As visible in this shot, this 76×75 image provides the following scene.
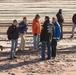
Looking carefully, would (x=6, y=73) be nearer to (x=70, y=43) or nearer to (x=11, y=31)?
(x=11, y=31)

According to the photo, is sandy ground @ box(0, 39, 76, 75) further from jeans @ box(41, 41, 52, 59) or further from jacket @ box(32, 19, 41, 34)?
jacket @ box(32, 19, 41, 34)

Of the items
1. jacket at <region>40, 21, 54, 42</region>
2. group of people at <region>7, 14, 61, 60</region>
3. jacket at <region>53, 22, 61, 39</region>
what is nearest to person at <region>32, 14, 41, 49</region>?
group of people at <region>7, 14, 61, 60</region>

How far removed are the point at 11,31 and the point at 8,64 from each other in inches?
51.8

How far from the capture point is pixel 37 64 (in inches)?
472

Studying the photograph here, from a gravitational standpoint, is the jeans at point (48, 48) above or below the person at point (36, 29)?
below

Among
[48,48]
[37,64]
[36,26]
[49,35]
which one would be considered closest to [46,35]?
[49,35]

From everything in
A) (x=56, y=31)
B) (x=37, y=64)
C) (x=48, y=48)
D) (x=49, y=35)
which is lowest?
(x=37, y=64)

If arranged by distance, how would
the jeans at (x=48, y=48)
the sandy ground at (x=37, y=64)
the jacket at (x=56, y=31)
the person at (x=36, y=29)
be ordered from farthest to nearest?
the person at (x=36, y=29) < the jacket at (x=56, y=31) < the jeans at (x=48, y=48) < the sandy ground at (x=37, y=64)

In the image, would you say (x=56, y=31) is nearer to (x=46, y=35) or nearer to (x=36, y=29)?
(x=46, y=35)

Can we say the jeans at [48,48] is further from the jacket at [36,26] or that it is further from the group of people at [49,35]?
the jacket at [36,26]

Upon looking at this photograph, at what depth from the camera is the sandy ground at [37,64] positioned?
11.1 metres

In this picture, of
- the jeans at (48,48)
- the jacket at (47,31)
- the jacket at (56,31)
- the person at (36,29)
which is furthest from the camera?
the person at (36,29)

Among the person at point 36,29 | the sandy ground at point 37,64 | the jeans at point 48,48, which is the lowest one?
the sandy ground at point 37,64

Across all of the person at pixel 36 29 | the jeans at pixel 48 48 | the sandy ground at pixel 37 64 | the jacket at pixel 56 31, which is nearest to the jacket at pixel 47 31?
the jeans at pixel 48 48
